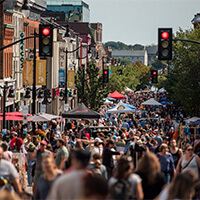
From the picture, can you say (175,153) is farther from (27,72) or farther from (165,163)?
(27,72)

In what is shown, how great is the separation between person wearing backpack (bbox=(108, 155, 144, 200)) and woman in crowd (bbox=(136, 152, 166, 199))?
1.10 feet

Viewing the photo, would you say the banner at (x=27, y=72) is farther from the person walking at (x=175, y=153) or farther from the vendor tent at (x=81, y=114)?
the person walking at (x=175, y=153)

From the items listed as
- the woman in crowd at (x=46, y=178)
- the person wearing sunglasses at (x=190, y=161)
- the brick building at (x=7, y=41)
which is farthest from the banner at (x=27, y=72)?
the woman in crowd at (x=46, y=178)

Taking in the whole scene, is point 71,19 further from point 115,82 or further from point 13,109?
point 13,109

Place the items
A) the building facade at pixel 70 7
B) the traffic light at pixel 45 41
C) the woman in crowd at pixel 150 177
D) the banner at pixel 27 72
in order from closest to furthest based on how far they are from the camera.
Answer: the woman in crowd at pixel 150 177 < the traffic light at pixel 45 41 < the banner at pixel 27 72 < the building facade at pixel 70 7

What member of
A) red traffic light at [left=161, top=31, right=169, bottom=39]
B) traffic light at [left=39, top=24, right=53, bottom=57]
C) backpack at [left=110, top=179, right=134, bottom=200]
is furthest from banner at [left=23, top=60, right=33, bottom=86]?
backpack at [left=110, top=179, right=134, bottom=200]

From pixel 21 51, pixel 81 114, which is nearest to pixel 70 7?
pixel 21 51

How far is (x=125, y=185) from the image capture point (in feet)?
31.0

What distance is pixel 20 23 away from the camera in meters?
53.2

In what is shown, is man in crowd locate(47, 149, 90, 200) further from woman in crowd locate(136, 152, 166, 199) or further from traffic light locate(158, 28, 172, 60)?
traffic light locate(158, 28, 172, 60)

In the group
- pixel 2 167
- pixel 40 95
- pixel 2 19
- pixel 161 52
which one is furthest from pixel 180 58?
pixel 2 167

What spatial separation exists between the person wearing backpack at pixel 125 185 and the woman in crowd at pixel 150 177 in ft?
→ 1.10

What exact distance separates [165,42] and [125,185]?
1160cm

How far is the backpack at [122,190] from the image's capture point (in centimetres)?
932
